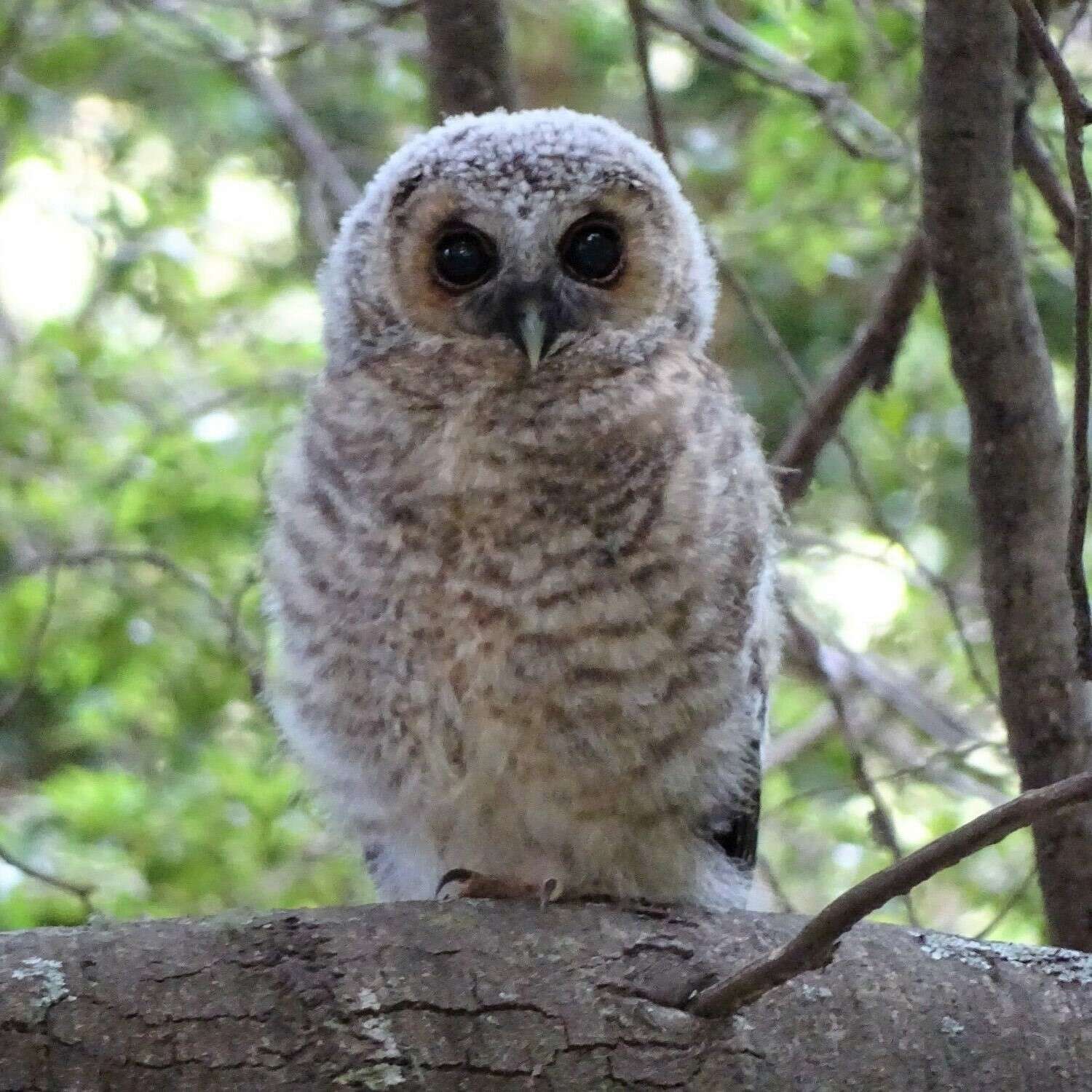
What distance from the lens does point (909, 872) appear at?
0.92m

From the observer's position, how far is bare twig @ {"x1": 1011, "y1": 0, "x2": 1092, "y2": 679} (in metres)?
1.08

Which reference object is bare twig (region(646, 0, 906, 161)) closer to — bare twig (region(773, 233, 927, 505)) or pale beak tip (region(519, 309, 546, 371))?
bare twig (region(773, 233, 927, 505))

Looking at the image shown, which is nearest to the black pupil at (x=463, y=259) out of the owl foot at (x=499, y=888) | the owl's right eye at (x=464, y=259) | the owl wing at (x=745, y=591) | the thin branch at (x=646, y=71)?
the owl's right eye at (x=464, y=259)

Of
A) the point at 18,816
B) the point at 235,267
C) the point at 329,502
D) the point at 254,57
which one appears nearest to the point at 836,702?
the point at 329,502

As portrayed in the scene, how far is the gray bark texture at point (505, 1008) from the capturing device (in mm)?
1037

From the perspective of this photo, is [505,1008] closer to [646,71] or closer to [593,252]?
[593,252]

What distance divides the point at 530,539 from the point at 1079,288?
58 cm

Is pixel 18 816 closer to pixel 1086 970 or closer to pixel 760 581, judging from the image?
pixel 760 581

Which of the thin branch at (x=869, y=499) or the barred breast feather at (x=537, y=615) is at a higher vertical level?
the thin branch at (x=869, y=499)

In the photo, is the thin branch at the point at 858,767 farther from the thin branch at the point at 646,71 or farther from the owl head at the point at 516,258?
the thin branch at the point at 646,71

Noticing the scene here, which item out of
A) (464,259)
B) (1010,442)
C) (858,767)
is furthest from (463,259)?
(858,767)

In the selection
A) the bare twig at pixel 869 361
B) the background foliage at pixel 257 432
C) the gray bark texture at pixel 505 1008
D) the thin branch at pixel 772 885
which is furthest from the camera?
the background foliage at pixel 257 432

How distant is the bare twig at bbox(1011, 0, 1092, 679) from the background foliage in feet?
2.49

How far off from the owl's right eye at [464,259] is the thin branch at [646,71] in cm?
37
